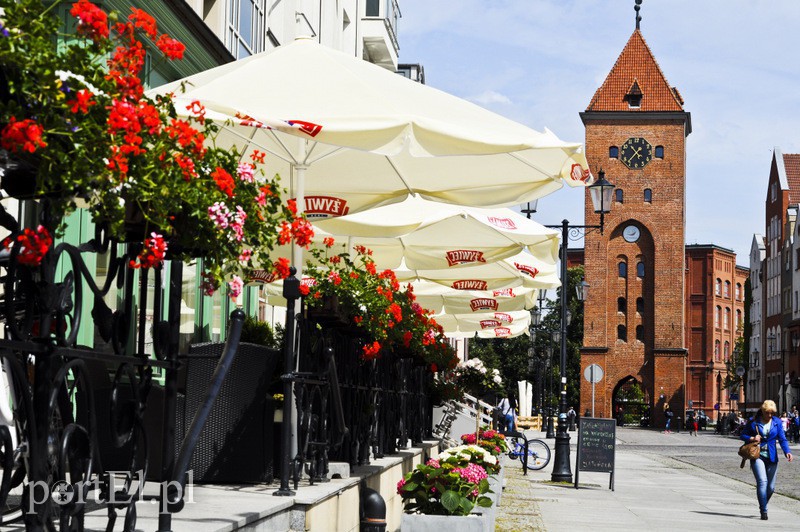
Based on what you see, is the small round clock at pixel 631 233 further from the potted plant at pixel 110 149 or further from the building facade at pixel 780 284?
the potted plant at pixel 110 149

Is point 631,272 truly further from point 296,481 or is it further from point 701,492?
point 296,481

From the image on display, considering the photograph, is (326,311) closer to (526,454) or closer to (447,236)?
(447,236)

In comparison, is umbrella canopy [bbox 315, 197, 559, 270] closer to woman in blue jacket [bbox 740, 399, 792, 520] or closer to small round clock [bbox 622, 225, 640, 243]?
woman in blue jacket [bbox 740, 399, 792, 520]

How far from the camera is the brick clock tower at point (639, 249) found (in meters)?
83.4

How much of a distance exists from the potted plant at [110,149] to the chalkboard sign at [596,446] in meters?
16.9

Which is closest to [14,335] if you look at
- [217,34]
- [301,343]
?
[301,343]

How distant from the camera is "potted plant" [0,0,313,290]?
9.07 feet

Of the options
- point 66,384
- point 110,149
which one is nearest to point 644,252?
point 66,384

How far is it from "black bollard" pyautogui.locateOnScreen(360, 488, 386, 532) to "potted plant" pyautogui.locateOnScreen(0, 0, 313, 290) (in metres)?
3.63

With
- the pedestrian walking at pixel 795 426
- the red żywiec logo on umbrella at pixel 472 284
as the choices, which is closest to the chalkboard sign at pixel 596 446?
the red żywiec logo on umbrella at pixel 472 284

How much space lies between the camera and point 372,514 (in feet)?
24.3

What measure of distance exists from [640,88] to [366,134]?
8110cm

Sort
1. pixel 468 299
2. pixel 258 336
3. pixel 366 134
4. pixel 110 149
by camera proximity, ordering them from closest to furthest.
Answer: pixel 110 149
pixel 366 134
pixel 258 336
pixel 468 299

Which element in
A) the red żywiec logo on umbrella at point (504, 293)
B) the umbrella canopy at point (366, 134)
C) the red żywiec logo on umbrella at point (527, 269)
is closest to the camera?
the umbrella canopy at point (366, 134)
